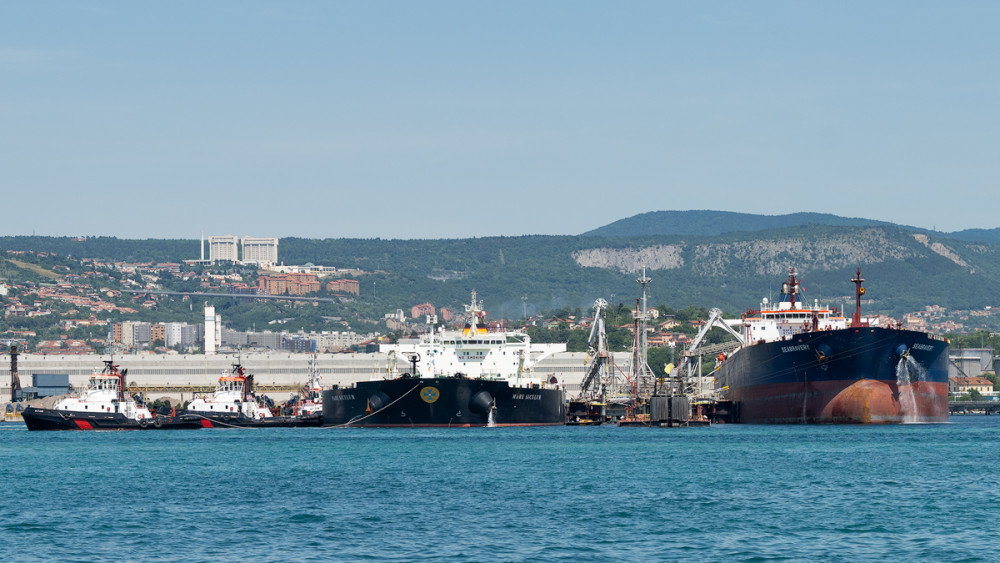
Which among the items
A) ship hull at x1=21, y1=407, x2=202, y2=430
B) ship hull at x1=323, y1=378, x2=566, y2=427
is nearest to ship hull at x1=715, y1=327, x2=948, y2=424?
ship hull at x1=323, y1=378, x2=566, y2=427

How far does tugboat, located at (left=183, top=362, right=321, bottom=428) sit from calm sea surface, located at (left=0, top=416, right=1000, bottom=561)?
106 ft

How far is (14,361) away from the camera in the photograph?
17912 cm

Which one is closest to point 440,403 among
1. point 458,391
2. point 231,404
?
point 458,391

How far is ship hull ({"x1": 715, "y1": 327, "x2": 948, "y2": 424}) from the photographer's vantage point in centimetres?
10212

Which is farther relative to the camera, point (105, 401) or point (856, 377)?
point (105, 401)

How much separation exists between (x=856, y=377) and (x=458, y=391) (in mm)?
25361

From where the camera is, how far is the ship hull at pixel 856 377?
102 metres

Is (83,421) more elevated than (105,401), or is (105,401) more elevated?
(105,401)

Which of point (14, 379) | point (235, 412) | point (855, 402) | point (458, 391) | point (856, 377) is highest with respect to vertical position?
point (14, 379)

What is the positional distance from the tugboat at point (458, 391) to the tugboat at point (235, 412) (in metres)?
2.85

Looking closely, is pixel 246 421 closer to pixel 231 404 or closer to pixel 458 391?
pixel 231 404

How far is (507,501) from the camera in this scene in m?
53.6

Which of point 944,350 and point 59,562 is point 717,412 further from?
point 59,562

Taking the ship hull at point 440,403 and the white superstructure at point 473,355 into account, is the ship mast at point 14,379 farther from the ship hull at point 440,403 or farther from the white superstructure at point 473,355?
the ship hull at point 440,403
